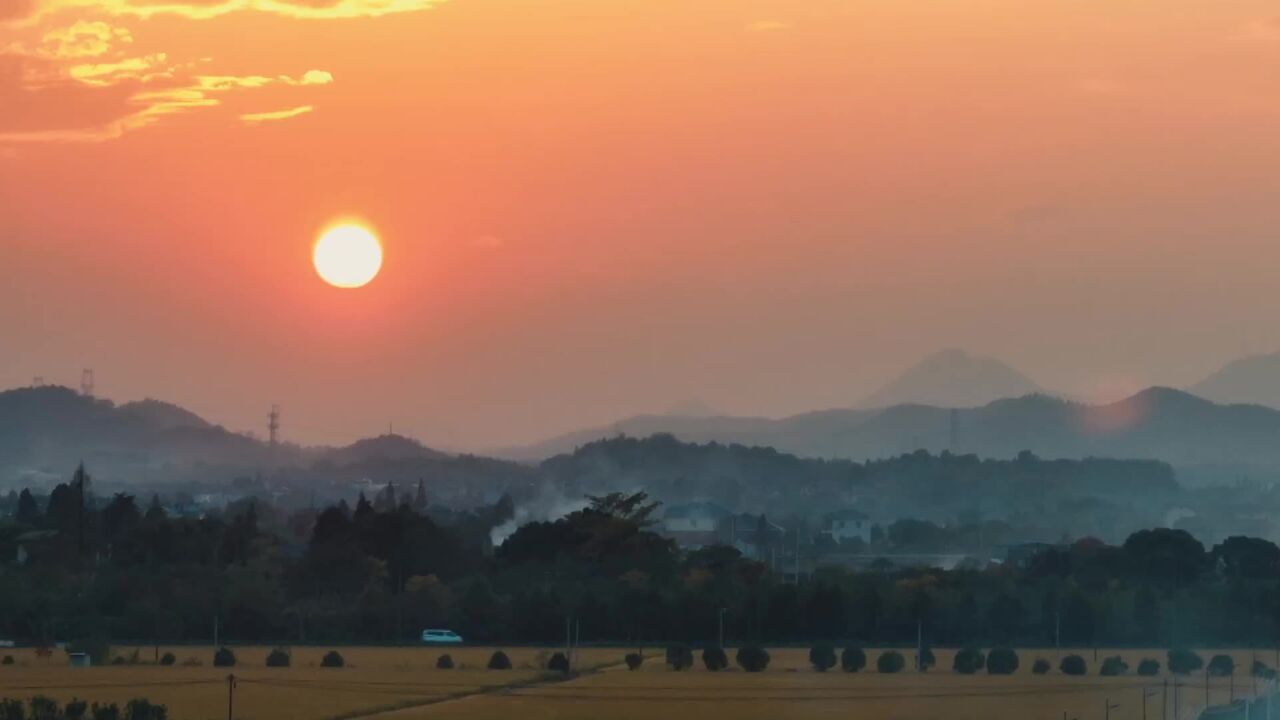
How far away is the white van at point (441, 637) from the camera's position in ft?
230

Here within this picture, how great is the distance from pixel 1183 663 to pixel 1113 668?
1689mm

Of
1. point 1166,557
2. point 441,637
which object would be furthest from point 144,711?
point 1166,557

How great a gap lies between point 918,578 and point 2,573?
30.6 m

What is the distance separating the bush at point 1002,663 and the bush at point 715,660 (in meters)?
6.60

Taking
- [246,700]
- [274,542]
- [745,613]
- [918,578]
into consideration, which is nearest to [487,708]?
[246,700]

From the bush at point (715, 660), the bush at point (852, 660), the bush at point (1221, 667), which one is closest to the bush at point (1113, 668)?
the bush at point (1221, 667)

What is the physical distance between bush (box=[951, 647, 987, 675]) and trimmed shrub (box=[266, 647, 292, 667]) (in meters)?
16.8

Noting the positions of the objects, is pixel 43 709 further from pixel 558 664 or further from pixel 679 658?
pixel 679 658

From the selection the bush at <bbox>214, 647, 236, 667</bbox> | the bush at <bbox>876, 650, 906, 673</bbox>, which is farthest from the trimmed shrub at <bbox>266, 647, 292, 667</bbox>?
the bush at <bbox>876, 650, 906, 673</bbox>

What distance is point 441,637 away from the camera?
70375mm

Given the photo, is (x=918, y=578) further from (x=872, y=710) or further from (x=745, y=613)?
(x=872, y=710)

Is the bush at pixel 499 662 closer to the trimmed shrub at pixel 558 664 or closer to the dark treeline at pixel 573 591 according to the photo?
the trimmed shrub at pixel 558 664

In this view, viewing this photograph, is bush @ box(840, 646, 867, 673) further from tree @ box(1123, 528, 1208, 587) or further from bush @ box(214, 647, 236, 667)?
tree @ box(1123, 528, 1208, 587)

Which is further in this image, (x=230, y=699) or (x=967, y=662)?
(x=967, y=662)
